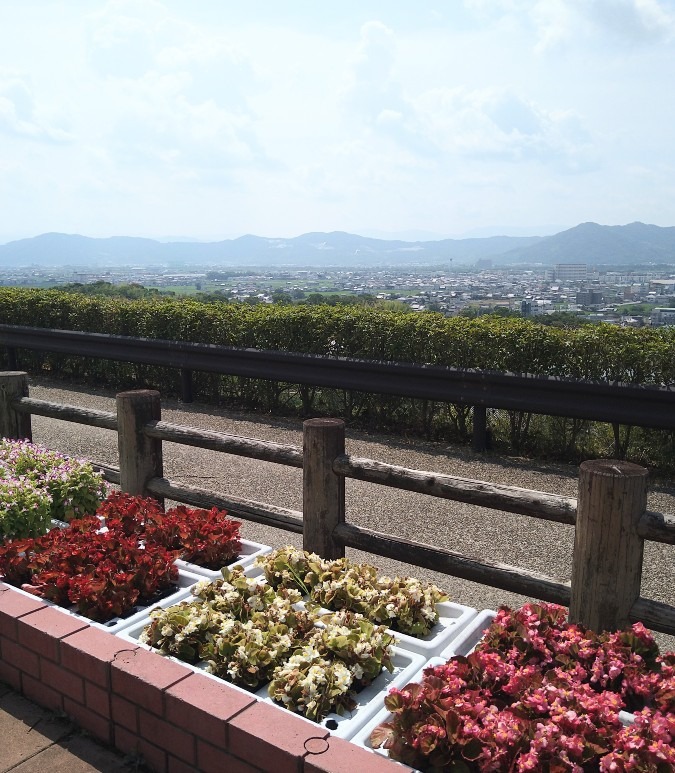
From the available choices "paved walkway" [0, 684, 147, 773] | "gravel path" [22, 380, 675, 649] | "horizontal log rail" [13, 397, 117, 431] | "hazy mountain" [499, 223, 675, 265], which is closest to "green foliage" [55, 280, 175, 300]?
"gravel path" [22, 380, 675, 649]

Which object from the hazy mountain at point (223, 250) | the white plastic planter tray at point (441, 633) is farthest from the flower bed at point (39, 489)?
the hazy mountain at point (223, 250)

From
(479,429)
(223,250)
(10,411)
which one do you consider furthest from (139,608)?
(223,250)

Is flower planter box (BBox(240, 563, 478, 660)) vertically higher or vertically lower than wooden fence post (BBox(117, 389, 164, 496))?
lower

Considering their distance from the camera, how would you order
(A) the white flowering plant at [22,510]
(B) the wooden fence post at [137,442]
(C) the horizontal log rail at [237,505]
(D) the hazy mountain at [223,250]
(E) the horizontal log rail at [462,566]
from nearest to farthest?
(E) the horizontal log rail at [462,566] → (A) the white flowering plant at [22,510] → (C) the horizontal log rail at [237,505] → (B) the wooden fence post at [137,442] → (D) the hazy mountain at [223,250]

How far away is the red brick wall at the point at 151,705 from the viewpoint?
2.50m

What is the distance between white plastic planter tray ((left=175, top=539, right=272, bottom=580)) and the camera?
3979 millimetres

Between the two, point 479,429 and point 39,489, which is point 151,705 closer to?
point 39,489

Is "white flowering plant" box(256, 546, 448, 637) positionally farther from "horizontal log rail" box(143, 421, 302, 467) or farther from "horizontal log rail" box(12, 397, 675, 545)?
"horizontal log rail" box(143, 421, 302, 467)

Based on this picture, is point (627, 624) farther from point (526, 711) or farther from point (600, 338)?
point (600, 338)

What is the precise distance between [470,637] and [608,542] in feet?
2.32

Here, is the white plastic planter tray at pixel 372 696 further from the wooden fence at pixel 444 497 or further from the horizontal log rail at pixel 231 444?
the horizontal log rail at pixel 231 444

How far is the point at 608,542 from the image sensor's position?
10.5ft

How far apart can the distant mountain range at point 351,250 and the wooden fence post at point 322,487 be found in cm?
2339

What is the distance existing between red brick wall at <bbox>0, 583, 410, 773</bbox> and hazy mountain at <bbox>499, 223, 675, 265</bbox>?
27013 mm
